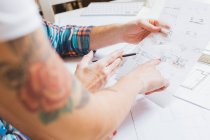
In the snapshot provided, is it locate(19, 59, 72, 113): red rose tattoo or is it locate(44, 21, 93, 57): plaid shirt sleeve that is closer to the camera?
locate(19, 59, 72, 113): red rose tattoo

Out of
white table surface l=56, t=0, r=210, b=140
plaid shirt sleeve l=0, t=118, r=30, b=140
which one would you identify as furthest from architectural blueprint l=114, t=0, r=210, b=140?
plaid shirt sleeve l=0, t=118, r=30, b=140

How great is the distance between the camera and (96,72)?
0.74 meters

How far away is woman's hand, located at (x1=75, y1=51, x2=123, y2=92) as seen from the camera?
72 centimetres

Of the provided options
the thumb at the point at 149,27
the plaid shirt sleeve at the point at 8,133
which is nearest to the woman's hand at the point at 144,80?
the thumb at the point at 149,27

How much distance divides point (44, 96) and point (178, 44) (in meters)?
0.52

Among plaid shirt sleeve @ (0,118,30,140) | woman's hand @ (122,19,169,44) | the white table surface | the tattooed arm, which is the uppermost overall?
the tattooed arm

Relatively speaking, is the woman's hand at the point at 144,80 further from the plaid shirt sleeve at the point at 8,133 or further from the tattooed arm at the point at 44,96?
Answer: the plaid shirt sleeve at the point at 8,133

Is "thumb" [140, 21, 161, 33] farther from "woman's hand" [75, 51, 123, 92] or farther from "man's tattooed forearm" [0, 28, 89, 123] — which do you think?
"man's tattooed forearm" [0, 28, 89, 123]

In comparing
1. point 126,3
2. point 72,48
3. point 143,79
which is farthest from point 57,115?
point 126,3

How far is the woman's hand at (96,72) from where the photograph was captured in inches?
28.2

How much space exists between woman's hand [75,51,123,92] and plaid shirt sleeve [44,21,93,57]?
0.36m

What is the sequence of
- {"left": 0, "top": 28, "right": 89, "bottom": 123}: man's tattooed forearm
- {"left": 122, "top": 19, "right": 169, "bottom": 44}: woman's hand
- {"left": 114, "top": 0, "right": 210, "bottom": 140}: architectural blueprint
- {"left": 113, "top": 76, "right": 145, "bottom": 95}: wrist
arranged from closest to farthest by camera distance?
1. {"left": 0, "top": 28, "right": 89, "bottom": 123}: man's tattooed forearm
2. {"left": 113, "top": 76, "right": 145, "bottom": 95}: wrist
3. {"left": 114, "top": 0, "right": 210, "bottom": 140}: architectural blueprint
4. {"left": 122, "top": 19, "right": 169, "bottom": 44}: woman's hand

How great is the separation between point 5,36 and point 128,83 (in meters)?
0.34

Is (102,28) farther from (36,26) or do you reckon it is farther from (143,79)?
(36,26)
